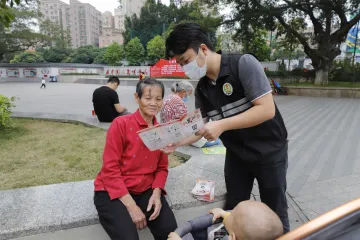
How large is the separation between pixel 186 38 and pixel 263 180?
1.03 m

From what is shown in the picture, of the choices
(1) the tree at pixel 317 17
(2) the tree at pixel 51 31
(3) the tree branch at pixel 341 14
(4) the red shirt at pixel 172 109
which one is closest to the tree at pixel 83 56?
(2) the tree at pixel 51 31

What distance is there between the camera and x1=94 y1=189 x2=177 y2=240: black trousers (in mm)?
1768

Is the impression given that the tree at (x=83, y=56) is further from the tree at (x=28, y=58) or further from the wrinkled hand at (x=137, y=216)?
the wrinkled hand at (x=137, y=216)

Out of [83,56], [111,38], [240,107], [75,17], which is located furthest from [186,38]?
[75,17]

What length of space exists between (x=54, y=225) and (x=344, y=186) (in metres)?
3.27

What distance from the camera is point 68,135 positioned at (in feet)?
17.3

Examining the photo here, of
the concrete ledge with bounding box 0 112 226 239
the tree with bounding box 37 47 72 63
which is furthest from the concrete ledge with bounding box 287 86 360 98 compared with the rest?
the tree with bounding box 37 47 72 63

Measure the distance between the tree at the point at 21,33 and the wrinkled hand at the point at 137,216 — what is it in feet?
118

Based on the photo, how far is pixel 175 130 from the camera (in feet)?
5.23

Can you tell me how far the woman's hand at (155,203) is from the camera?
1.94 metres

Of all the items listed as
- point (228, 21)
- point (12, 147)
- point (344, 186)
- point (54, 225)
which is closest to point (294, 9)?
point (228, 21)

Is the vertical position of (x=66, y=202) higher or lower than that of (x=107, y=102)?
lower

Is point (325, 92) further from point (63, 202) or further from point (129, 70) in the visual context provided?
point (129, 70)

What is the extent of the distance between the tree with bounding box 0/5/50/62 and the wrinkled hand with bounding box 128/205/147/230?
35.8m
